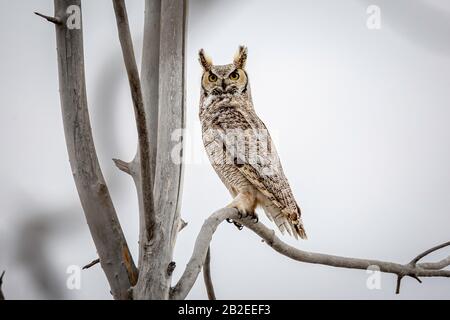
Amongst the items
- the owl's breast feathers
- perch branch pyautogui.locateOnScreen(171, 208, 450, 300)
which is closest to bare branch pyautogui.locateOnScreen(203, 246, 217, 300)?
perch branch pyautogui.locateOnScreen(171, 208, 450, 300)

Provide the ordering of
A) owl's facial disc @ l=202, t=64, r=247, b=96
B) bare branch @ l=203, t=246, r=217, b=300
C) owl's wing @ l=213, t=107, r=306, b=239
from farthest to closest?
owl's facial disc @ l=202, t=64, r=247, b=96 < owl's wing @ l=213, t=107, r=306, b=239 < bare branch @ l=203, t=246, r=217, b=300

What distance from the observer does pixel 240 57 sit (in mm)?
3143

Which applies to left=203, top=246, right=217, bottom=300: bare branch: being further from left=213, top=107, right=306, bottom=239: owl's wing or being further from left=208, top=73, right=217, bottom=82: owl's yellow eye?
left=208, top=73, right=217, bottom=82: owl's yellow eye

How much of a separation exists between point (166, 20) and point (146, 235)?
92cm

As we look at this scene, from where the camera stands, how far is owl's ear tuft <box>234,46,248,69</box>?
3131 mm

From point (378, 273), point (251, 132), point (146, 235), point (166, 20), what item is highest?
point (166, 20)

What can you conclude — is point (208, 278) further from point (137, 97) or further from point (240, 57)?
point (240, 57)

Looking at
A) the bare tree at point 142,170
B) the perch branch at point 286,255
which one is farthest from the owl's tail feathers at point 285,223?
the bare tree at point 142,170

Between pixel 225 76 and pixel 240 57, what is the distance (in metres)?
0.19

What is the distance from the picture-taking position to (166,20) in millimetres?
2037

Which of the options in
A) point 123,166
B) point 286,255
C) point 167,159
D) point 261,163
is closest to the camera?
point 167,159

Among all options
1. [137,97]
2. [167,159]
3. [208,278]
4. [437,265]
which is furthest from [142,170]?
[437,265]
